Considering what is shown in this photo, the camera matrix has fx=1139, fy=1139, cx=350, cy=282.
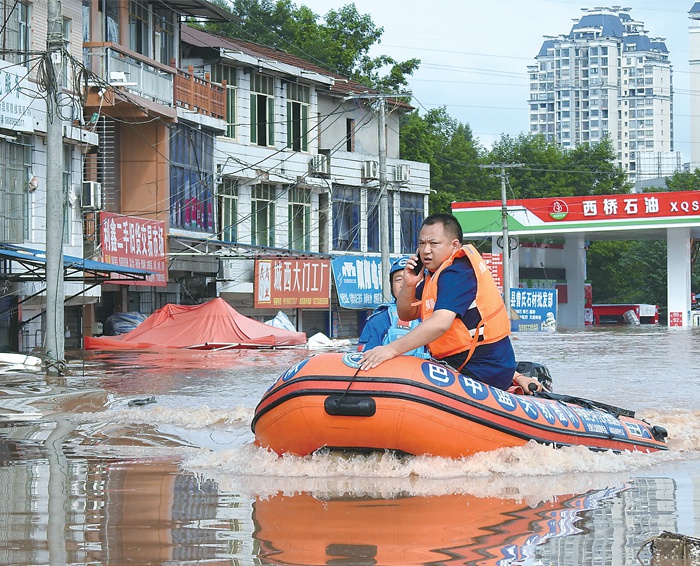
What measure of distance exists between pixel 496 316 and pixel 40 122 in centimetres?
1842

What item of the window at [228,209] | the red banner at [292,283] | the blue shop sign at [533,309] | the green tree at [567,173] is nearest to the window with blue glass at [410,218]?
the blue shop sign at [533,309]

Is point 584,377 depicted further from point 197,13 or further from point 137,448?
point 197,13

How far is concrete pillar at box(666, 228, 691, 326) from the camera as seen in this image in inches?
1881

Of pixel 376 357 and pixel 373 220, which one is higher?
pixel 373 220

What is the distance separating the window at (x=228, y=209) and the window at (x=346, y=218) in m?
5.33

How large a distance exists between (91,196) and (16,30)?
4.17m

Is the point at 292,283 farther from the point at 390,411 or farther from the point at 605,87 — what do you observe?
the point at 605,87

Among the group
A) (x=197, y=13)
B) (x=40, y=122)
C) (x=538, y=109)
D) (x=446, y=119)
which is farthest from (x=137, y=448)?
(x=538, y=109)

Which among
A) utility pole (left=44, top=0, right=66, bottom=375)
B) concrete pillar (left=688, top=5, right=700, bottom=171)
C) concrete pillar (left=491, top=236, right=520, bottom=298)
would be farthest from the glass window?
concrete pillar (left=688, top=5, right=700, bottom=171)

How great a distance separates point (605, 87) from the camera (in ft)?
584

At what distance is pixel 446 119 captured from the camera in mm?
91625

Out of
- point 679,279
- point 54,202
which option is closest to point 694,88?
point 679,279

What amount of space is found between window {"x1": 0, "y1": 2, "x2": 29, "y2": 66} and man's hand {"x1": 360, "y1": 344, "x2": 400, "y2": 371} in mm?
17514

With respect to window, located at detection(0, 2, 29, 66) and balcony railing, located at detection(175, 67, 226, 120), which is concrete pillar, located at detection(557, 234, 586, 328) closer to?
balcony railing, located at detection(175, 67, 226, 120)
